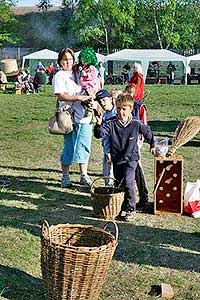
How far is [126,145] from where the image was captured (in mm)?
6320

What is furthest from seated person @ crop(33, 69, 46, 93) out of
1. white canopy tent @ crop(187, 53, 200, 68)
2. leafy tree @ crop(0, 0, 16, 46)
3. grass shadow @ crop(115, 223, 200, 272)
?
leafy tree @ crop(0, 0, 16, 46)

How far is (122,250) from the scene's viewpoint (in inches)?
214

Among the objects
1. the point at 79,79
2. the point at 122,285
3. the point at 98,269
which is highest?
the point at 79,79

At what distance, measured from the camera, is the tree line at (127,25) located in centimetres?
6119

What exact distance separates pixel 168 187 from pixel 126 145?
803mm

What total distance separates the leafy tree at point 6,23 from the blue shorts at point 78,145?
54.5 meters

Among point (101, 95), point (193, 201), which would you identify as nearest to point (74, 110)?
point (101, 95)

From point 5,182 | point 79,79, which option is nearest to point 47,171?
point 5,182

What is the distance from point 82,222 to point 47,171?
2.80 meters

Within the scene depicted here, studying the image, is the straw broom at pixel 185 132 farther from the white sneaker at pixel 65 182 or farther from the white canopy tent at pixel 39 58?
the white canopy tent at pixel 39 58

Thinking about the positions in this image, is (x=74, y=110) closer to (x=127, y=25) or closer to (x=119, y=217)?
(x=119, y=217)

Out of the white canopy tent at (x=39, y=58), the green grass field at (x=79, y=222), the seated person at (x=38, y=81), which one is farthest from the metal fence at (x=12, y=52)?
the green grass field at (x=79, y=222)

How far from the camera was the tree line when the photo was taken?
61.2 m

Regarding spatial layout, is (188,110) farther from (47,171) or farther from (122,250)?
(122,250)
